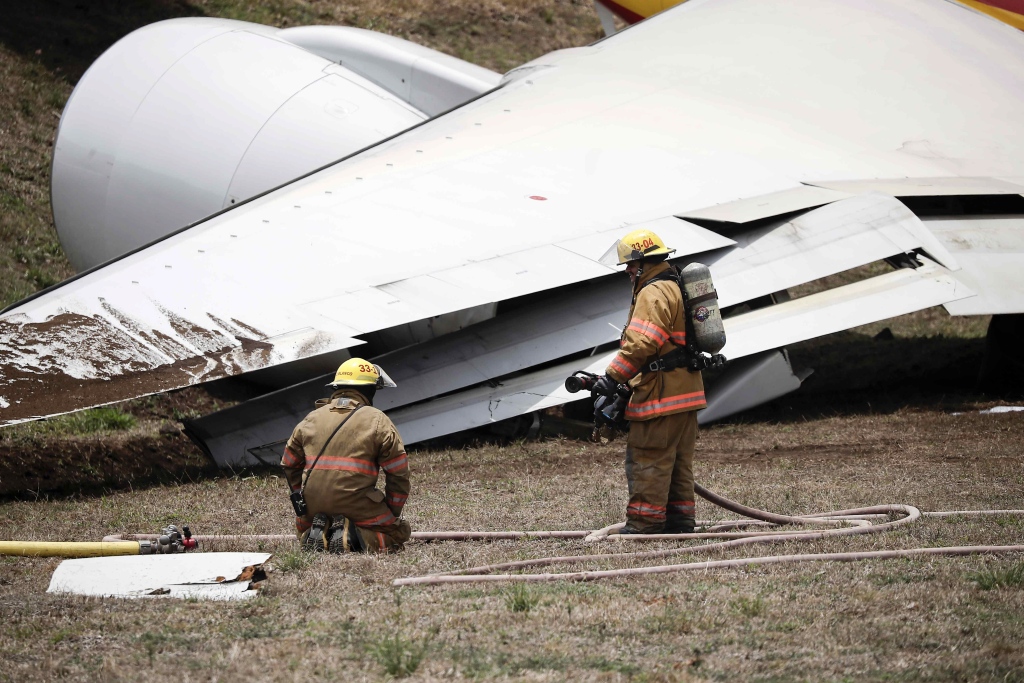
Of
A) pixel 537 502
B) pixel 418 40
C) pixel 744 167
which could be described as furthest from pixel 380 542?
pixel 418 40

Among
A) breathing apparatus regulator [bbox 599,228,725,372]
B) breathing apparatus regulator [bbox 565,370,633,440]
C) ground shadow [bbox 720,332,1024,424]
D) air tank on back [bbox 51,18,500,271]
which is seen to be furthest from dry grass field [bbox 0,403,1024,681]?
air tank on back [bbox 51,18,500,271]

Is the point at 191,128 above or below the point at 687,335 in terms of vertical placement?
below

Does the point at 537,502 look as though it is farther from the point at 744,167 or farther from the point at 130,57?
the point at 130,57

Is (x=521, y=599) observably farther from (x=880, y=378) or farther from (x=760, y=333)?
(x=880, y=378)

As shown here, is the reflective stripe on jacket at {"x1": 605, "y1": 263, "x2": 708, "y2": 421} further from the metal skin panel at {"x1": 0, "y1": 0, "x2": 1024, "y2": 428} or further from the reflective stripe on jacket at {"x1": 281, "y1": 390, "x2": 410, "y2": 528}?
the metal skin panel at {"x1": 0, "y1": 0, "x2": 1024, "y2": 428}

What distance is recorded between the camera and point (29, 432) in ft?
38.7

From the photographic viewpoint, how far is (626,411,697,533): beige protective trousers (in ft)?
22.5

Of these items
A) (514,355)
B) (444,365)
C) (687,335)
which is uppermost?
(687,335)

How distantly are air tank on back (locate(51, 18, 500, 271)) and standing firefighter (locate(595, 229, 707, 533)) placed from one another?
22.6 ft

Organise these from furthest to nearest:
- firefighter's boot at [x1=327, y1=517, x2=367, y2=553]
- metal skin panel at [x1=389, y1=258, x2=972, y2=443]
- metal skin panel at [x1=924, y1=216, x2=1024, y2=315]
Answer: metal skin panel at [x1=924, y1=216, x2=1024, y2=315]
metal skin panel at [x1=389, y1=258, x2=972, y2=443]
firefighter's boot at [x1=327, y1=517, x2=367, y2=553]

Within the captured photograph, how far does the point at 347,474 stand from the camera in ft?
21.5

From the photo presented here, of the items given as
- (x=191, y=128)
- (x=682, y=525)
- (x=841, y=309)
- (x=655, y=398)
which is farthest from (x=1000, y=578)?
(x=191, y=128)

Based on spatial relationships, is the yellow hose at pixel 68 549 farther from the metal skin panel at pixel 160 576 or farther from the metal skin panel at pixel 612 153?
the metal skin panel at pixel 612 153

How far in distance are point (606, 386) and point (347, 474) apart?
176cm
